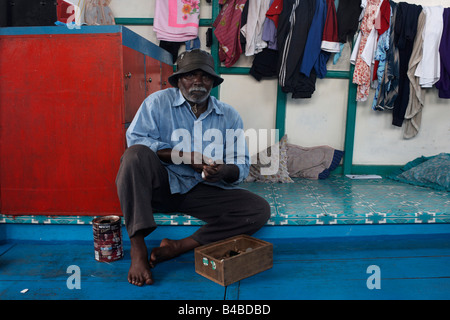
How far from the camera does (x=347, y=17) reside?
10.9ft

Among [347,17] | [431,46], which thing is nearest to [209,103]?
[347,17]

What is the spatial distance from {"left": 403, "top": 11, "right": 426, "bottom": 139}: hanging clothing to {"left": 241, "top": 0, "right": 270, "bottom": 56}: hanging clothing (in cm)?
143

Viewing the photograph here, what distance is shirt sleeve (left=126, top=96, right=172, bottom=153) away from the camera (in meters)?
2.00

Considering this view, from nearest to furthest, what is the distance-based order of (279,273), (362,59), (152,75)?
(279,273) < (152,75) < (362,59)

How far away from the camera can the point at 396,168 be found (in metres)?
3.84

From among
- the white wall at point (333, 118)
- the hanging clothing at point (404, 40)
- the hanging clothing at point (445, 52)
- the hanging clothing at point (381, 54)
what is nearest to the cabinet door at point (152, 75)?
the white wall at point (333, 118)

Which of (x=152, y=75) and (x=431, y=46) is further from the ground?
(x=431, y=46)

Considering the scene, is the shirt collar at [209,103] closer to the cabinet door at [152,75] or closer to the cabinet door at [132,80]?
the cabinet door at [132,80]

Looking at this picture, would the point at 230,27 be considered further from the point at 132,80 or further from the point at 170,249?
the point at 170,249

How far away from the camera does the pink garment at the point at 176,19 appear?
3520mm

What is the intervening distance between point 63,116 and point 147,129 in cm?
60
